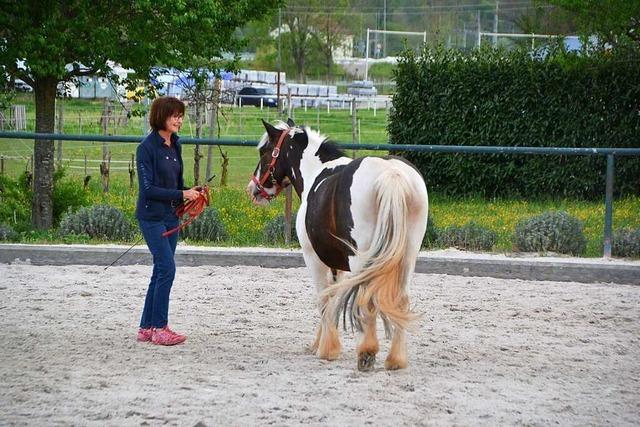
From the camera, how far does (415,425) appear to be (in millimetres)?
5039

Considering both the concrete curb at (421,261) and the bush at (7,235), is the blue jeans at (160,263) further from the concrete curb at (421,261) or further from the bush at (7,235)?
the bush at (7,235)

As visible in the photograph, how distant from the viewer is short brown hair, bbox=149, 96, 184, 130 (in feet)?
22.5

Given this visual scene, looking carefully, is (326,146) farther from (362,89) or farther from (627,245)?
(362,89)

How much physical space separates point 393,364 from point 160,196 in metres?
2.01

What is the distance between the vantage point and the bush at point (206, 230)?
Answer: 11375mm

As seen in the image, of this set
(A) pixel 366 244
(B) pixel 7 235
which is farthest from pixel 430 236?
(A) pixel 366 244

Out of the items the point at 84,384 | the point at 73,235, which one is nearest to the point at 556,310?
the point at 84,384

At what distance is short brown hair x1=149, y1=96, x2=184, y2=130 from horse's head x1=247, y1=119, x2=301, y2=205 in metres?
0.70

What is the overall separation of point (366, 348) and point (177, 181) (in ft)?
6.46

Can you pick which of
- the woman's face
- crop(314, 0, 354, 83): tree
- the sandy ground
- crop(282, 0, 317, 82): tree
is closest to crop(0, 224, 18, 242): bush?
the sandy ground


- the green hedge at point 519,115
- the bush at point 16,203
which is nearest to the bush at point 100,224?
the bush at point 16,203

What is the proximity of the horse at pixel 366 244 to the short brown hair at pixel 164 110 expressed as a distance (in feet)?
3.61

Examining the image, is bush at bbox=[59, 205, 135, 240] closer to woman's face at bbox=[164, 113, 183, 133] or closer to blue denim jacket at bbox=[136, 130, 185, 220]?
blue denim jacket at bbox=[136, 130, 185, 220]

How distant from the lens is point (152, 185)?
271 inches
